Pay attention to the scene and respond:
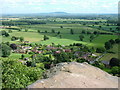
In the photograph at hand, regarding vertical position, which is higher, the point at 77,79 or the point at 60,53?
the point at 77,79

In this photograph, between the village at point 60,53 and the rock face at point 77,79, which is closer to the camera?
the rock face at point 77,79

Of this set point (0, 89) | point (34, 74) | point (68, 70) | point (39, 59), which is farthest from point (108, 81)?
point (39, 59)

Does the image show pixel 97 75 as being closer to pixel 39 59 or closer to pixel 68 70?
pixel 68 70

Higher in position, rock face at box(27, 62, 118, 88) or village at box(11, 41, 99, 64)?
rock face at box(27, 62, 118, 88)

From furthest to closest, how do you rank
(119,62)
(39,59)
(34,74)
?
(39,59) → (119,62) → (34,74)

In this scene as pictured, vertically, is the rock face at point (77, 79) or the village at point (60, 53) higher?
the rock face at point (77, 79)

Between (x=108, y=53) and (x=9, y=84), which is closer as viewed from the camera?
(x=9, y=84)

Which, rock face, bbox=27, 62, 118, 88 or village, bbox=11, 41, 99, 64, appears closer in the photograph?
rock face, bbox=27, 62, 118, 88

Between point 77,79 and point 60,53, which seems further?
point 60,53
